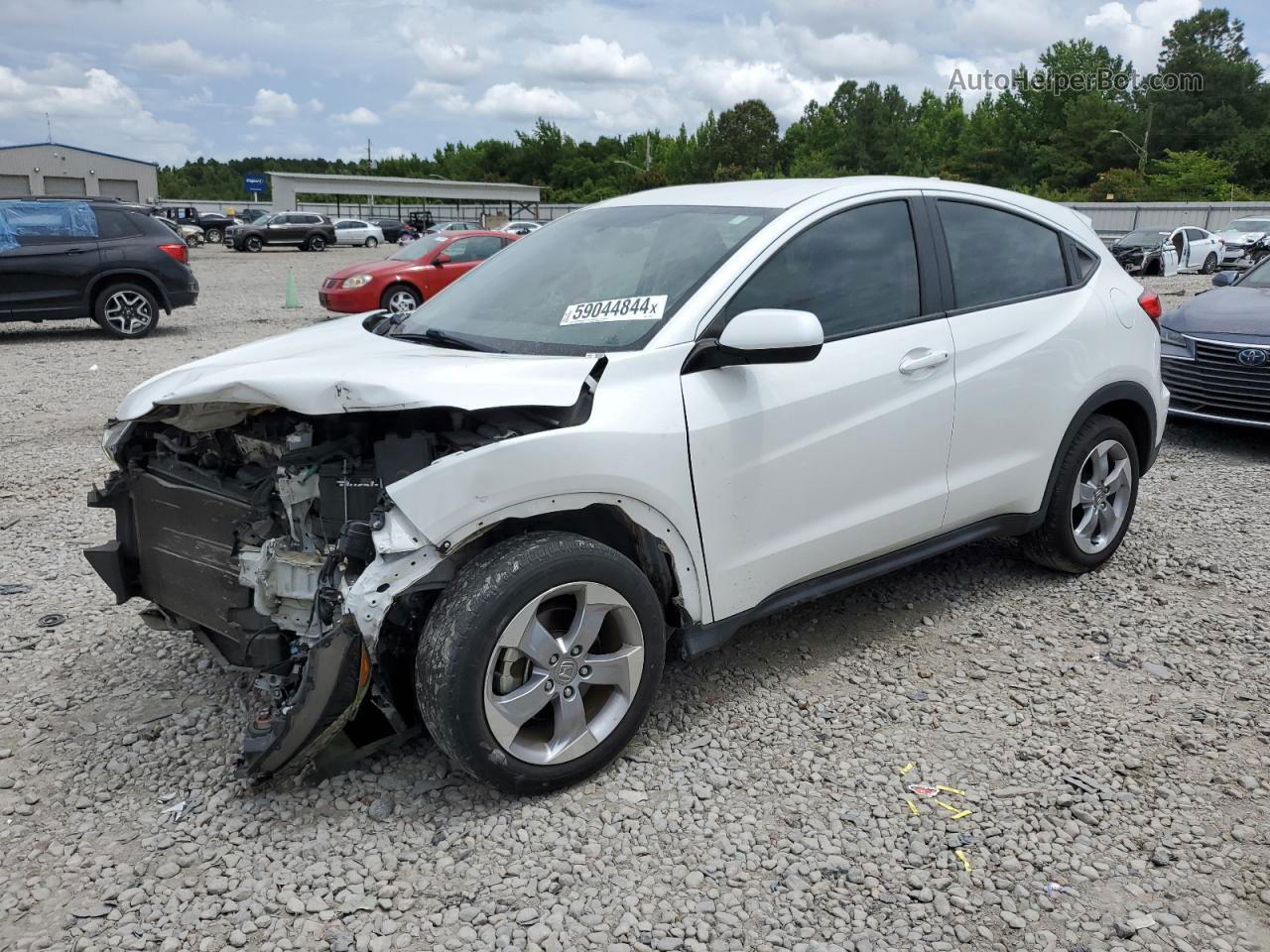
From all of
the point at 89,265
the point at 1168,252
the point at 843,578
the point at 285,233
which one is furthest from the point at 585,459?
the point at 285,233

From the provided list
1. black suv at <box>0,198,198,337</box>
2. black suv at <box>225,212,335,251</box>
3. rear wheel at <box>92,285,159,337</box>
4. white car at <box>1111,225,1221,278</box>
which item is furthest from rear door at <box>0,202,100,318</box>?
black suv at <box>225,212,335,251</box>

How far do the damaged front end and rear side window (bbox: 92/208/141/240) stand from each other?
1066 centimetres

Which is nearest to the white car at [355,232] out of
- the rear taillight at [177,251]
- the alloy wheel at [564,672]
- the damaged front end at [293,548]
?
the rear taillight at [177,251]

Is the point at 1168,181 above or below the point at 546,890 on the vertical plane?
above

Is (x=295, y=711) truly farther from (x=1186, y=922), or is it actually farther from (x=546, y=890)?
(x=1186, y=922)

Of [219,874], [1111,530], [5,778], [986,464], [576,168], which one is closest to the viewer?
[219,874]

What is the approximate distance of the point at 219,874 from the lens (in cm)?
274

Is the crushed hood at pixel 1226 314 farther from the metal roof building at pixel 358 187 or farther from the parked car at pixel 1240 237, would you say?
the metal roof building at pixel 358 187

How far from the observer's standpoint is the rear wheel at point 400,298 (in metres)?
15.1

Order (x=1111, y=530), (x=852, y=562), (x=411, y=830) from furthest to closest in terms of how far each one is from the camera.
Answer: (x=1111, y=530)
(x=852, y=562)
(x=411, y=830)

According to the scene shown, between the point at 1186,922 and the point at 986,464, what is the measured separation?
1.91 m

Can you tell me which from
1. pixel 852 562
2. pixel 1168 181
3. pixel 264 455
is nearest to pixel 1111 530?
pixel 852 562

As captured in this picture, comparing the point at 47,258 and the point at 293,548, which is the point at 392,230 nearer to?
the point at 47,258

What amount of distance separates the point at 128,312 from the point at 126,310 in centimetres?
4
